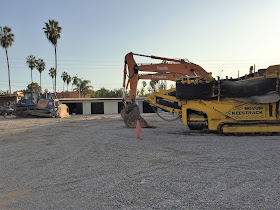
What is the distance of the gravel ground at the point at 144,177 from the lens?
3.46m

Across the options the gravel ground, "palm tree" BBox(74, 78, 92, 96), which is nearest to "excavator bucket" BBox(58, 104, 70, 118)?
the gravel ground

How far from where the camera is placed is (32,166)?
5512 millimetres

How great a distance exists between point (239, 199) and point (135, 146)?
14.3 feet

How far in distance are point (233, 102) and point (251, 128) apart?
50.6 inches

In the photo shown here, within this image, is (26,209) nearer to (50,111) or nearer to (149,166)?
(149,166)

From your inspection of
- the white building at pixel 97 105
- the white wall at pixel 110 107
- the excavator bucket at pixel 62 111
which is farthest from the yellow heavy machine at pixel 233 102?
the white wall at pixel 110 107

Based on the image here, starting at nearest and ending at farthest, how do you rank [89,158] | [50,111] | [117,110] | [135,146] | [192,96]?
[89,158]
[135,146]
[192,96]
[50,111]
[117,110]

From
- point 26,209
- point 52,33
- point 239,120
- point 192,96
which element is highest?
point 52,33

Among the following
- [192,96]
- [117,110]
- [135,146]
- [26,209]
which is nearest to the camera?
[26,209]

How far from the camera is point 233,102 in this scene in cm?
950

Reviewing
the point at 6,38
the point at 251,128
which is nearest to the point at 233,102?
the point at 251,128

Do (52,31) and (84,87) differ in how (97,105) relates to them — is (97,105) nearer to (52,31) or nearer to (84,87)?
(52,31)

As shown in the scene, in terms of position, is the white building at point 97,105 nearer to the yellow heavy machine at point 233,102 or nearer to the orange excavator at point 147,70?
the orange excavator at point 147,70

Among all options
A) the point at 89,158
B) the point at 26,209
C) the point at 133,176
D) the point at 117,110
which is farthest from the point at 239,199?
the point at 117,110
